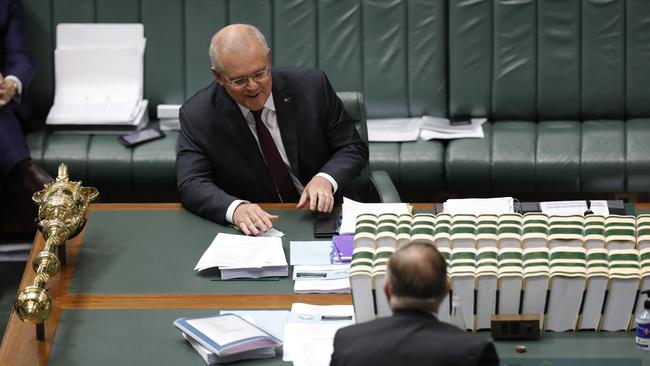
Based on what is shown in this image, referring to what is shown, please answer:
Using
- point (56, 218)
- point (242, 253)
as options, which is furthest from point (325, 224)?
point (56, 218)

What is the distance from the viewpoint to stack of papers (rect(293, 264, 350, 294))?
3.46 meters

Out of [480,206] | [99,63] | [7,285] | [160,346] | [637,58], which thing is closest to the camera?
[160,346]

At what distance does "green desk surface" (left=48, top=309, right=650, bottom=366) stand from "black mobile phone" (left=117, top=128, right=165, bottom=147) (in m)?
2.50

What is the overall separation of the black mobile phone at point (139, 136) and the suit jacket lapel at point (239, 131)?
1.47 meters

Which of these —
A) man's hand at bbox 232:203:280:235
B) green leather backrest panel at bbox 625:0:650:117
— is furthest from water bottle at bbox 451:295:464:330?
green leather backrest panel at bbox 625:0:650:117

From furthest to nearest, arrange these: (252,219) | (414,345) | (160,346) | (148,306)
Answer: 1. (252,219)
2. (148,306)
3. (160,346)
4. (414,345)

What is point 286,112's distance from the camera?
4453mm

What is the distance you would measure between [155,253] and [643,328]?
1.59m

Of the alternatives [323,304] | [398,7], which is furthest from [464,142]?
[323,304]

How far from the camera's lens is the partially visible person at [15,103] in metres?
5.61

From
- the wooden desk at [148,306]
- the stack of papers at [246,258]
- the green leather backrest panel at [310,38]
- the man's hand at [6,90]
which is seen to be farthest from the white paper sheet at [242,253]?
the green leather backrest panel at [310,38]

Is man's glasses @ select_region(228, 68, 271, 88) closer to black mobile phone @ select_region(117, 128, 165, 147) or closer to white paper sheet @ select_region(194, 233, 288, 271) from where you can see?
white paper sheet @ select_region(194, 233, 288, 271)

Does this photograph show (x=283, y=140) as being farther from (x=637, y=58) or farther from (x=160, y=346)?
(x=637, y=58)

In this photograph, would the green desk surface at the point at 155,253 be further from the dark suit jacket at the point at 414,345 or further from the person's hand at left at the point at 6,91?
the person's hand at left at the point at 6,91
